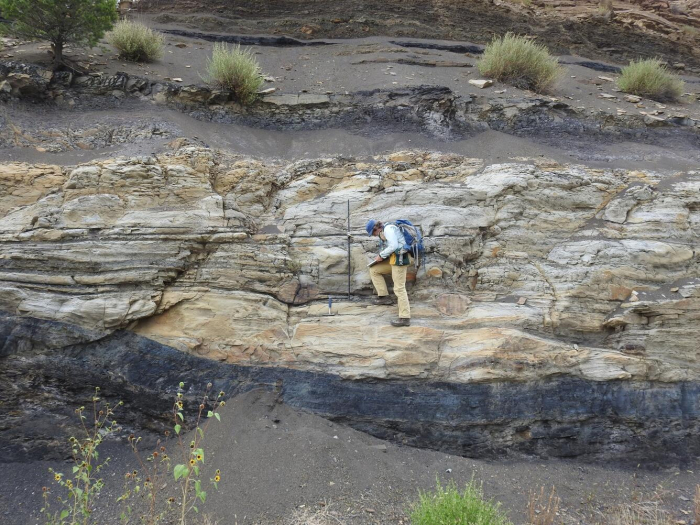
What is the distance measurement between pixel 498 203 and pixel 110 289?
5.58 metres

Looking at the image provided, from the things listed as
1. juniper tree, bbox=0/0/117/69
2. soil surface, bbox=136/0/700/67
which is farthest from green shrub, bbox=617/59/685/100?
juniper tree, bbox=0/0/117/69

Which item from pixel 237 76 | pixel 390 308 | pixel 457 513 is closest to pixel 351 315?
pixel 390 308

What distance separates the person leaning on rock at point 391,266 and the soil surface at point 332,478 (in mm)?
1700

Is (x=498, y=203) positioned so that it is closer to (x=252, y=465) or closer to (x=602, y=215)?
(x=602, y=215)

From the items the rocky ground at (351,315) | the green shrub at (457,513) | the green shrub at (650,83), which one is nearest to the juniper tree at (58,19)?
the rocky ground at (351,315)

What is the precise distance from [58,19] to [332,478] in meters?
9.84

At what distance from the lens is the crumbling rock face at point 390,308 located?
6281 millimetres

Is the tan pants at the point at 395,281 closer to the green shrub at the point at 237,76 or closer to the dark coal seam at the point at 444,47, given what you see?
the green shrub at the point at 237,76

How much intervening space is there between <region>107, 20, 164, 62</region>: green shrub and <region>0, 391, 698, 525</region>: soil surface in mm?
8346

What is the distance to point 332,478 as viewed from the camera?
5625mm

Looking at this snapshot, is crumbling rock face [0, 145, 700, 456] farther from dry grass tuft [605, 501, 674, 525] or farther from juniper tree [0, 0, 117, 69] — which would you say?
juniper tree [0, 0, 117, 69]

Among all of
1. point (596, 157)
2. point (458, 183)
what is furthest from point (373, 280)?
point (596, 157)

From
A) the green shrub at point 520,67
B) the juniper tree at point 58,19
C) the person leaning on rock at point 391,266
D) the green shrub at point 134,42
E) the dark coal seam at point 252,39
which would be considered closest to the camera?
the person leaning on rock at point 391,266

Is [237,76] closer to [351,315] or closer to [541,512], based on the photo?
[351,315]
